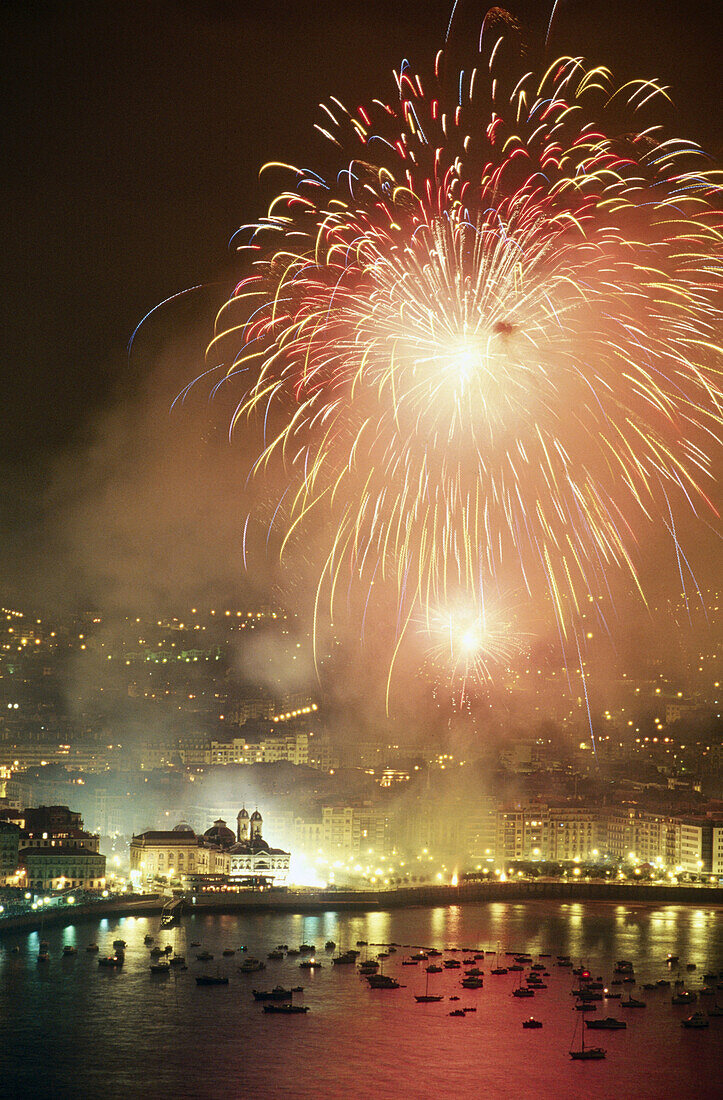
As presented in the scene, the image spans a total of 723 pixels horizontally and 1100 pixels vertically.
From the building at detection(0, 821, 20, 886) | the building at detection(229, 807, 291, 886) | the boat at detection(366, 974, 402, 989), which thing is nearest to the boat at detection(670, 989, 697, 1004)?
the boat at detection(366, 974, 402, 989)

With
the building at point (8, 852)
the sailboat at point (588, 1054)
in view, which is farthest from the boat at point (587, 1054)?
the building at point (8, 852)

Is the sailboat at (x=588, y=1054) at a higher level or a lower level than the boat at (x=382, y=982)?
lower

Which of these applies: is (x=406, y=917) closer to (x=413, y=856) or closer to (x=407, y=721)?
(x=413, y=856)

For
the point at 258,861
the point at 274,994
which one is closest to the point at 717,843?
the point at 258,861

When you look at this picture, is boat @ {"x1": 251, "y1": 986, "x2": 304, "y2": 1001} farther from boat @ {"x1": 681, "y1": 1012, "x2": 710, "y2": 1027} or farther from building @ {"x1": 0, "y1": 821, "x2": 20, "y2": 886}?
building @ {"x1": 0, "y1": 821, "x2": 20, "y2": 886}

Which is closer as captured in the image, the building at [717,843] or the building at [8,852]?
the building at [8,852]

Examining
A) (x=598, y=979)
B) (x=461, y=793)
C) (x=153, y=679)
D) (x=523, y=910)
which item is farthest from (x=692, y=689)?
(x=598, y=979)

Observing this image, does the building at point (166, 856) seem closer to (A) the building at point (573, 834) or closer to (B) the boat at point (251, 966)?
(B) the boat at point (251, 966)
